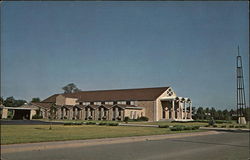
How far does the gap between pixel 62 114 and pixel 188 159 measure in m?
59.8

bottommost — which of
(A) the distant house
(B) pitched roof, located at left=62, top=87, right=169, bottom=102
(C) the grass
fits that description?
(C) the grass

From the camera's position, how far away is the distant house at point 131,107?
59.9 meters

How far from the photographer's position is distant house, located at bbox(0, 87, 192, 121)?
59906 millimetres

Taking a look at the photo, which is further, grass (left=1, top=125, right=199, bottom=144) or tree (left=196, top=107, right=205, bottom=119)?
tree (left=196, top=107, right=205, bottom=119)

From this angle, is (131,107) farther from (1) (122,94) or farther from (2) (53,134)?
(2) (53,134)

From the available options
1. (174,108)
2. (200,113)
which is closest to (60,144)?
(174,108)

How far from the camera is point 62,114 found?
6719 cm

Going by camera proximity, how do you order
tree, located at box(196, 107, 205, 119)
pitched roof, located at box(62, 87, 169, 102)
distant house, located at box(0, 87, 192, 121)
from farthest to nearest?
1. tree, located at box(196, 107, 205, 119)
2. pitched roof, located at box(62, 87, 169, 102)
3. distant house, located at box(0, 87, 192, 121)

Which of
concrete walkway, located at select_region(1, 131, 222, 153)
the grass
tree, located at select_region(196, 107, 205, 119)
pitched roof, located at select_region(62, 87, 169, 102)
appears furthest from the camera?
tree, located at select_region(196, 107, 205, 119)

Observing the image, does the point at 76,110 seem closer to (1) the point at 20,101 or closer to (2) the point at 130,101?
(2) the point at 130,101

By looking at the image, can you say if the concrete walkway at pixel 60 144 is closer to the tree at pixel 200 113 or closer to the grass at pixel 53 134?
the grass at pixel 53 134

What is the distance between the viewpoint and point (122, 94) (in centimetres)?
6900

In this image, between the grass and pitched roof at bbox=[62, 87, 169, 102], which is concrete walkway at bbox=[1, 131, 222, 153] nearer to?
the grass

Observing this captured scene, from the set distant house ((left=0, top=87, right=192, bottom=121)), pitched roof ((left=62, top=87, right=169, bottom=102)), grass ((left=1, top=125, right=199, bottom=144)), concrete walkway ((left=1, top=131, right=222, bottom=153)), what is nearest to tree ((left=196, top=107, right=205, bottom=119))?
distant house ((left=0, top=87, right=192, bottom=121))
